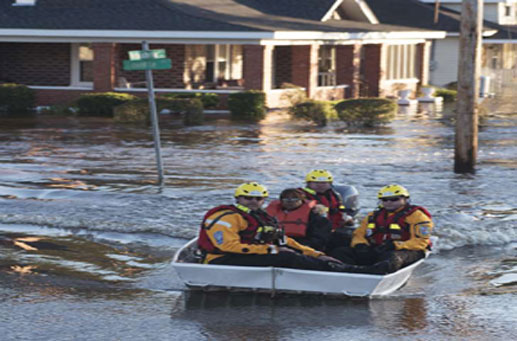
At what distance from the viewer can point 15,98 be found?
1287 inches

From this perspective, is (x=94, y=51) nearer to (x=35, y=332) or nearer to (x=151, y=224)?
(x=151, y=224)

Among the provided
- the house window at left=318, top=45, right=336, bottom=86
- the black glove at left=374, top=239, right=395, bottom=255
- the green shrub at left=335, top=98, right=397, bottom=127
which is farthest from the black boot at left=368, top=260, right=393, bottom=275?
the house window at left=318, top=45, right=336, bottom=86

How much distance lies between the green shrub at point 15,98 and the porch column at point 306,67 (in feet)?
31.2

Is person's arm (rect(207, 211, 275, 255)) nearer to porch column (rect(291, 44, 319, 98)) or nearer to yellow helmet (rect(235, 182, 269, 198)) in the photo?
yellow helmet (rect(235, 182, 269, 198))

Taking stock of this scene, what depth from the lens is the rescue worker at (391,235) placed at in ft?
34.5

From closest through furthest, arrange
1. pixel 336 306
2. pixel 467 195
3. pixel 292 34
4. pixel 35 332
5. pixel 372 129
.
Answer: pixel 35 332
pixel 336 306
pixel 467 195
pixel 372 129
pixel 292 34

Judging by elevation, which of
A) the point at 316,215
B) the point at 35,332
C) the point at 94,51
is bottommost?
the point at 35,332

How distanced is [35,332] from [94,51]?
25.6 m

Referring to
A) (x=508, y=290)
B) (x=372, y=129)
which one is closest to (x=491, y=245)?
(x=508, y=290)

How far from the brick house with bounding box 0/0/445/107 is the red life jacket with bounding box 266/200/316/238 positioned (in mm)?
20734

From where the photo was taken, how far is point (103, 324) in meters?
9.07

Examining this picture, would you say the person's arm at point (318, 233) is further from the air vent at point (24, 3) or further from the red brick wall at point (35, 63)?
the red brick wall at point (35, 63)

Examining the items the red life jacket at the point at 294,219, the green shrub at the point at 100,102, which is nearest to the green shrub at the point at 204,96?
the green shrub at the point at 100,102

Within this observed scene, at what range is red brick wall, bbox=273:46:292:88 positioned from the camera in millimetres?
38156
